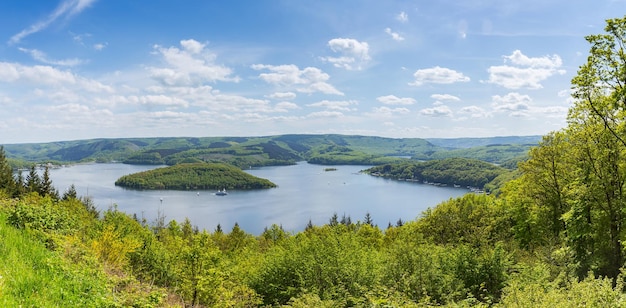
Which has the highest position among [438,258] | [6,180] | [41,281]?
[41,281]

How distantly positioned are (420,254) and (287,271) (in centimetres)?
798

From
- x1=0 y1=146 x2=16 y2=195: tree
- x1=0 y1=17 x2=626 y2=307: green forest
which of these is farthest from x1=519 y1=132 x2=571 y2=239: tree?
x1=0 y1=146 x2=16 y2=195: tree

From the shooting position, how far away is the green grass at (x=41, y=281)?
6.04 m

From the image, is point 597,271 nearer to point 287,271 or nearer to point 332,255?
point 332,255

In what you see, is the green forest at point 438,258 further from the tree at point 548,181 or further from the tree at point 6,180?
the tree at point 6,180

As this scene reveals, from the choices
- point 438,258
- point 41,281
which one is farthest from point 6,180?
point 438,258

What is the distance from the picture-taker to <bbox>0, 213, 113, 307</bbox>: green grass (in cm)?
604

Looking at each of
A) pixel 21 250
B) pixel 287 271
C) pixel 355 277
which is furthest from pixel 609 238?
pixel 21 250

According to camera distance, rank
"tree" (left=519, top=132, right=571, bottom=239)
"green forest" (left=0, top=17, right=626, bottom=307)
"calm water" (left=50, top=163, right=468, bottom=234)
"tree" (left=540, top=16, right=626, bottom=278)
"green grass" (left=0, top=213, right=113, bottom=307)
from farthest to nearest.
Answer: "calm water" (left=50, top=163, right=468, bottom=234) → "tree" (left=519, top=132, right=571, bottom=239) → "tree" (left=540, top=16, right=626, bottom=278) → "green forest" (left=0, top=17, right=626, bottom=307) → "green grass" (left=0, top=213, right=113, bottom=307)

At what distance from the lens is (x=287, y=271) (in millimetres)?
21281

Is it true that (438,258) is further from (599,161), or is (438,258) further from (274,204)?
(274,204)

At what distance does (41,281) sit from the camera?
6789 mm

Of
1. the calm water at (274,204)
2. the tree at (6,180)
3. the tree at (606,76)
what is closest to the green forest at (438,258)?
the tree at (606,76)

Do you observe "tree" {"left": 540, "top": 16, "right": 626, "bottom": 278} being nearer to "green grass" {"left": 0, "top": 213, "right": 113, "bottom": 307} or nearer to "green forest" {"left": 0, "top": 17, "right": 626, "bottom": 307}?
"green forest" {"left": 0, "top": 17, "right": 626, "bottom": 307}
